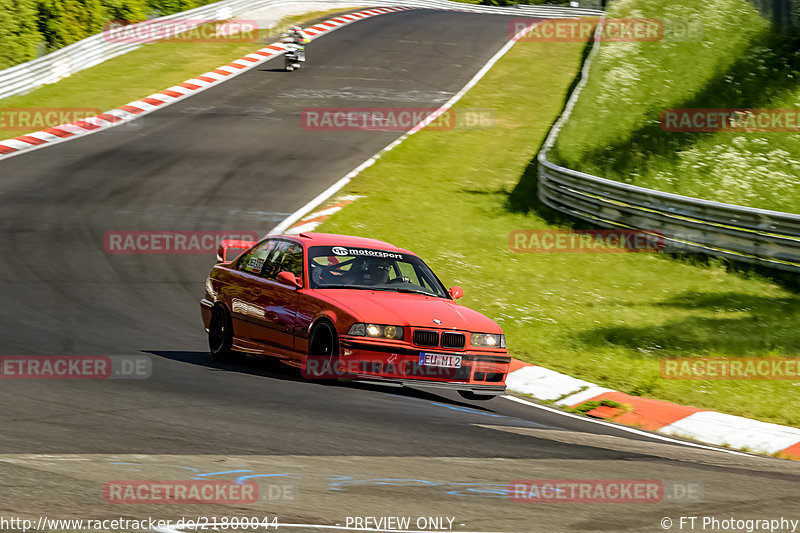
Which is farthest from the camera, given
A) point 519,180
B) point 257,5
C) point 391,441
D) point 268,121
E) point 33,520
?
point 257,5

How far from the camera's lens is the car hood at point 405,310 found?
9.80m

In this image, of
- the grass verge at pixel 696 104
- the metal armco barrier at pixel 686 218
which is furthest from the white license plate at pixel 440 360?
the grass verge at pixel 696 104

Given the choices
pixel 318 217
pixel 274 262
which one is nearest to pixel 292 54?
pixel 318 217

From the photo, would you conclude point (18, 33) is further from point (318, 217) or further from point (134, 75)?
point (318, 217)

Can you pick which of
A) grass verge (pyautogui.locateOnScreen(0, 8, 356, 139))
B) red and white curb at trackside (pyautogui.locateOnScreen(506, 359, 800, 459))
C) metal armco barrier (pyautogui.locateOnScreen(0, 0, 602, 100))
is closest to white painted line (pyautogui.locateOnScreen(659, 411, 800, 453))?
red and white curb at trackside (pyautogui.locateOnScreen(506, 359, 800, 459))

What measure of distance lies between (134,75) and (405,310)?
24.4 m

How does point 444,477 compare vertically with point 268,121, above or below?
above

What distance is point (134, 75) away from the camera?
32.2 meters

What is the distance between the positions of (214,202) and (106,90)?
11951 mm

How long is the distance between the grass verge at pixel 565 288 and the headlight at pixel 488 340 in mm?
1778

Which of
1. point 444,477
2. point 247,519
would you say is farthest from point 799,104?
point 247,519

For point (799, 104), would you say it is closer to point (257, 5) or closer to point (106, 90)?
point (106, 90)

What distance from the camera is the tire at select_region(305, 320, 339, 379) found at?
9.80 m

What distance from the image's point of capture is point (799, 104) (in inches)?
986
